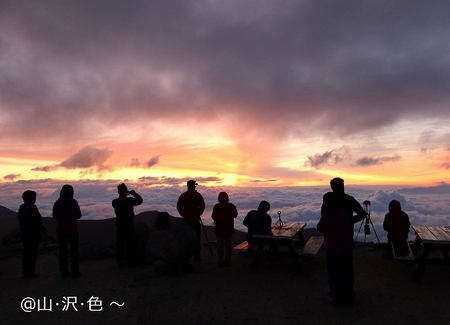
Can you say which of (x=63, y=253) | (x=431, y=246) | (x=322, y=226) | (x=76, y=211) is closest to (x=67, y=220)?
(x=76, y=211)

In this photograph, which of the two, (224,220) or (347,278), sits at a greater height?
(224,220)

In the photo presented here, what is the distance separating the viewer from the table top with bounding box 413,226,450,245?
25.6 feet

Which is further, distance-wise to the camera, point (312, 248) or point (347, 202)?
point (312, 248)

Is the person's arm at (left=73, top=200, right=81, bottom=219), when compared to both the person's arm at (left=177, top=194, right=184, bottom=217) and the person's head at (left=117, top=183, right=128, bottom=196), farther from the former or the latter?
the person's arm at (left=177, top=194, right=184, bottom=217)

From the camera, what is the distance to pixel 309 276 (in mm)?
8812

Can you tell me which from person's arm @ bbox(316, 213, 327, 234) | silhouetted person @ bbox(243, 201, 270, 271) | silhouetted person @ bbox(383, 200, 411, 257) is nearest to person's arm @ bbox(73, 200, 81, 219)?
silhouetted person @ bbox(243, 201, 270, 271)

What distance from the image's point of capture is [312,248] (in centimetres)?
978

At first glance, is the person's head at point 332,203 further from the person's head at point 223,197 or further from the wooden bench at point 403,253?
the person's head at point 223,197

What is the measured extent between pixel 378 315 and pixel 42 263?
10.7 m

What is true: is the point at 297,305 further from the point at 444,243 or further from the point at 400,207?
the point at 400,207

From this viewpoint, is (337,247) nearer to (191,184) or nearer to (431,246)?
(431,246)

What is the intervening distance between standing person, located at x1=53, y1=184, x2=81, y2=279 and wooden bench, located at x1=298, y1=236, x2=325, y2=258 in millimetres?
6128

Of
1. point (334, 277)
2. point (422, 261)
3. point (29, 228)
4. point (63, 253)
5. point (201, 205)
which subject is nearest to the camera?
point (334, 277)

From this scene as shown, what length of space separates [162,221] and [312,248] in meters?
4.47
